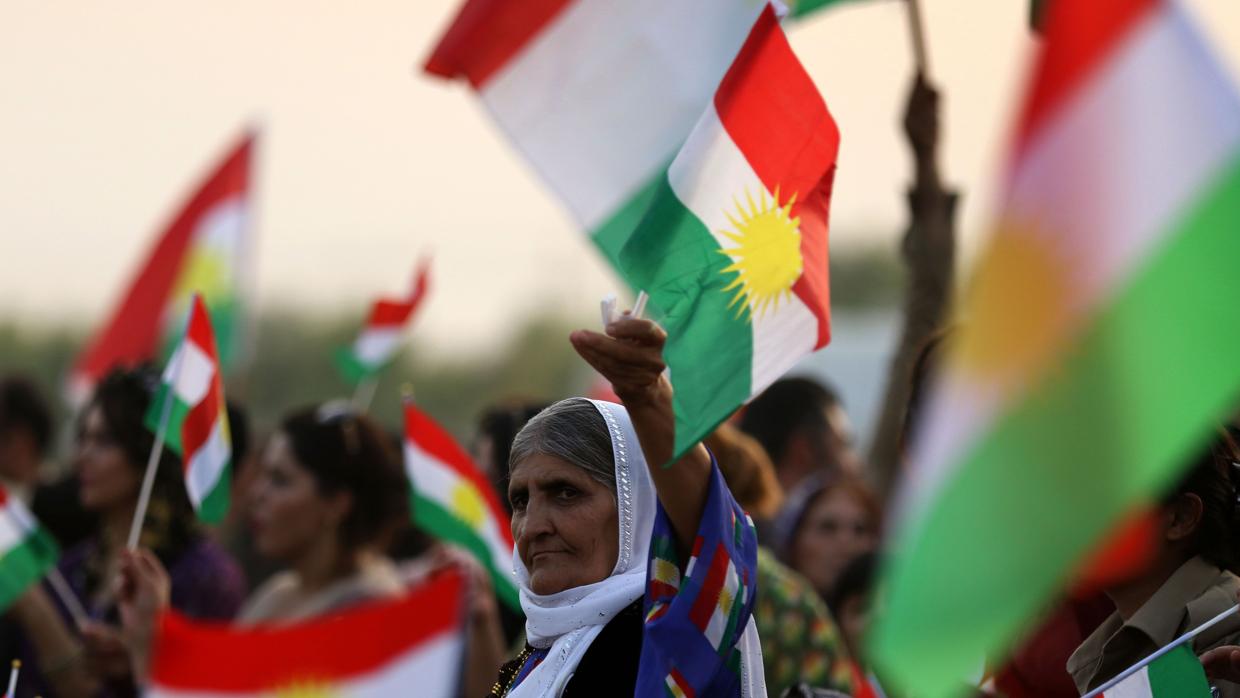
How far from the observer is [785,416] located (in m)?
7.48

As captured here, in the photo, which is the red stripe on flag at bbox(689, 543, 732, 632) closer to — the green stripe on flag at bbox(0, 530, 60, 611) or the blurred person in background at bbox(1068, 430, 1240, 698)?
the blurred person in background at bbox(1068, 430, 1240, 698)

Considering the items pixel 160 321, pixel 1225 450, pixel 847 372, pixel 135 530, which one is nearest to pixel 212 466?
pixel 135 530

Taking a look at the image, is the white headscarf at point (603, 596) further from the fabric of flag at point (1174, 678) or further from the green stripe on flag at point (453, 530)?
the green stripe on flag at point (453, 530)

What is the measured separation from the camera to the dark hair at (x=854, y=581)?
5680mm

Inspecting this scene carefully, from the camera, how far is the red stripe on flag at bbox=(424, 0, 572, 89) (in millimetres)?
4438

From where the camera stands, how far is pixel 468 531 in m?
5.38

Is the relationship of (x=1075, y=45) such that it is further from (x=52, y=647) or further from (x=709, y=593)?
(x=52, y=647)

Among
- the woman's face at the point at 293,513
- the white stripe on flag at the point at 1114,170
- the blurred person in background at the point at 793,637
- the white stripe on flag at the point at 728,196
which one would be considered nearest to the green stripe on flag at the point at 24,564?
the woman's face at the point at 293,513

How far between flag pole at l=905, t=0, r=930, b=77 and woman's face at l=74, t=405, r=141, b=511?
269cm

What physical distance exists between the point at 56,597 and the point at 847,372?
7.66 metres

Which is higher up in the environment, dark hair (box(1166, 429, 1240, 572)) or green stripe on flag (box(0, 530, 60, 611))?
green stripe on flag (box(0, 530, 60, 611))

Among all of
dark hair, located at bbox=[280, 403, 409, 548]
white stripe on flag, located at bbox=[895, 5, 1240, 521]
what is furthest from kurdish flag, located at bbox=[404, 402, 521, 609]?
white stripe on flag, located at bbox=[895, 5, 1240, 521]

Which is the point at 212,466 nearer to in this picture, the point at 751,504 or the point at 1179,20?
the point at 751,504

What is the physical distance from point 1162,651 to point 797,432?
450 cm
